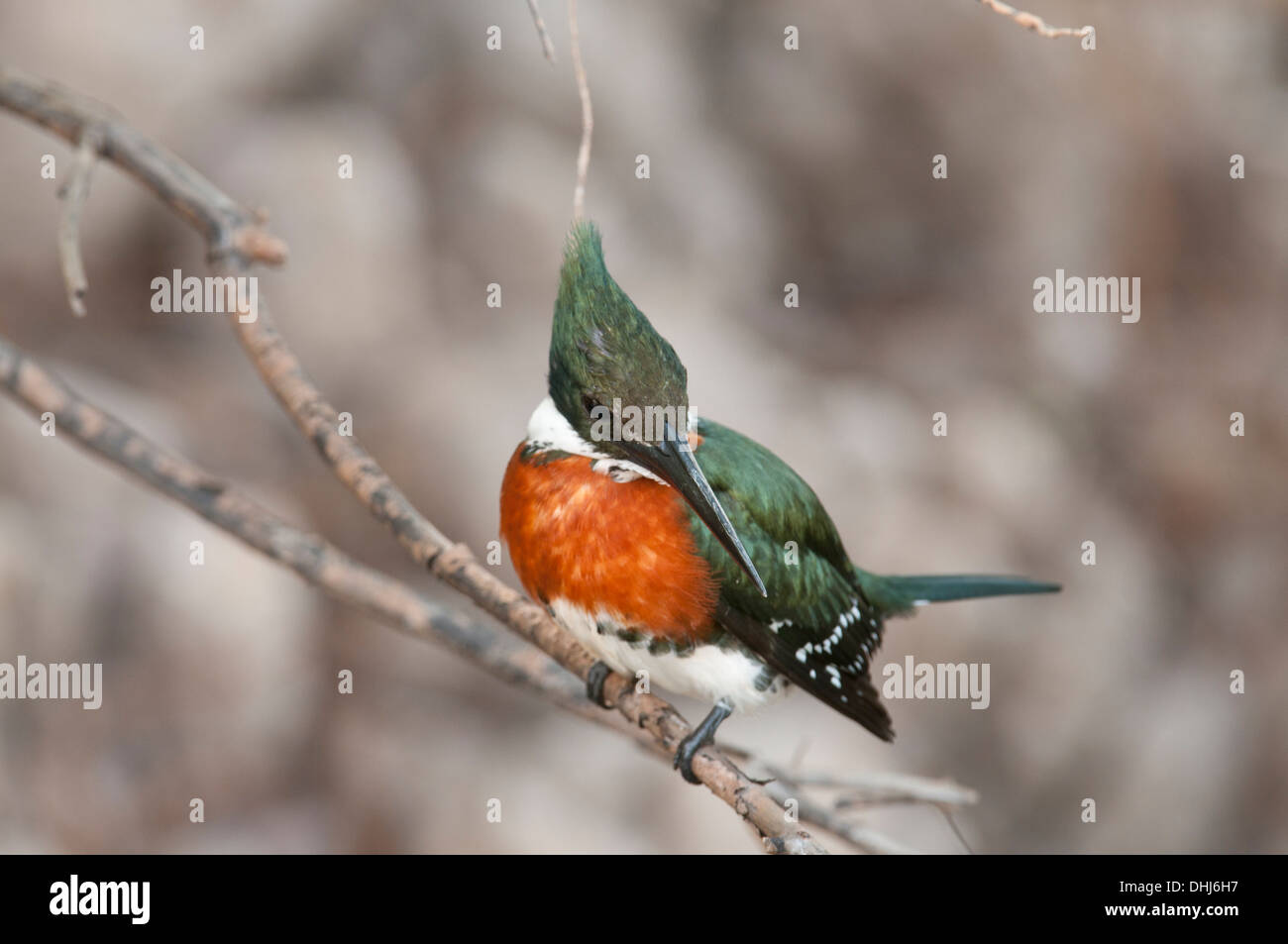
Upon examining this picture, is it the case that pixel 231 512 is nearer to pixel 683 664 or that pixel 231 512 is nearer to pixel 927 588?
pixel 683 664

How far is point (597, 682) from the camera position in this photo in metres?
1.81

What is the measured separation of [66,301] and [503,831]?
6.58 feet

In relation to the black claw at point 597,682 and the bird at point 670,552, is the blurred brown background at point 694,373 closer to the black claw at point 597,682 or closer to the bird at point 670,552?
the black claw at point 597,682

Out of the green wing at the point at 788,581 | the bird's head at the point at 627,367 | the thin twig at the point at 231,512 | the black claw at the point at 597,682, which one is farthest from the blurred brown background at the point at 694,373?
the bird's head at the point at 627,367

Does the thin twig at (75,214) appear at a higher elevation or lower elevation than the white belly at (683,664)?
higher

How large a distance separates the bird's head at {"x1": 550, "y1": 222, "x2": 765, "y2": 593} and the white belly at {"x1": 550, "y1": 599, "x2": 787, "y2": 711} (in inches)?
13.9

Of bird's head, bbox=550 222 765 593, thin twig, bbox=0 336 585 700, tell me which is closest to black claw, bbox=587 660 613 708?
thin twig, bbox=0 336 585 700

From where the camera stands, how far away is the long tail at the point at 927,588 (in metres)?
2.01

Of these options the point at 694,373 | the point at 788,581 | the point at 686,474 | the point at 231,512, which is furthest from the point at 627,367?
the point at 694,373

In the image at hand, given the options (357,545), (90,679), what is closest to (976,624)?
(357,545)

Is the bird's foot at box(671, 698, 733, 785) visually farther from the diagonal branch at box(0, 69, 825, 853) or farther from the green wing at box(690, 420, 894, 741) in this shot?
the green wing at box(690, 420, 894, 741)

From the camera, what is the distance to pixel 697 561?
1.55 m

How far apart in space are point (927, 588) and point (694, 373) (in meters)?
1.74

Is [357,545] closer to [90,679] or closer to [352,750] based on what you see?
[352,750]
